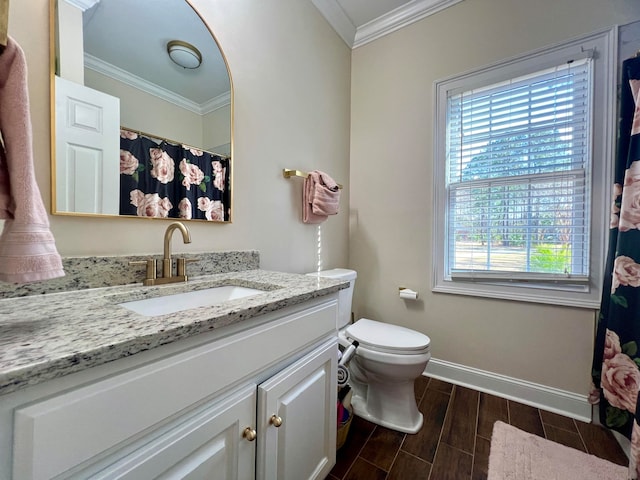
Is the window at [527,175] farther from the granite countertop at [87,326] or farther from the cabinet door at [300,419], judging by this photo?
the granite countertop at [87,326]

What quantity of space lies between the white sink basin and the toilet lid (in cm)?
71

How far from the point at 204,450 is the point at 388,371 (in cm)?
98

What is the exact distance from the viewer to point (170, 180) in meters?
1.09

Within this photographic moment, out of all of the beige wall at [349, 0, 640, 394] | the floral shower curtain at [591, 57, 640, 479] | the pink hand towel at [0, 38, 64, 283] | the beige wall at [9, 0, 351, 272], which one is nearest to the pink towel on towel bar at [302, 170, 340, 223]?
the beige wall at [9, 0, 351, 272]

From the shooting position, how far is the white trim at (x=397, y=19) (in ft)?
5.90

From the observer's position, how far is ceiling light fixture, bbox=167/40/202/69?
3.57ft

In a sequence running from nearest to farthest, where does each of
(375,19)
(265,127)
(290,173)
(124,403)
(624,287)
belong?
(124,403), (624,287), (265,127), (290,173), (375,19)

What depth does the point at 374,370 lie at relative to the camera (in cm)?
135

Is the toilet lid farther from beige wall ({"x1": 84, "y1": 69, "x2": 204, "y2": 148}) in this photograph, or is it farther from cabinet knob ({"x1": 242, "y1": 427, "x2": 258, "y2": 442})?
beige wall ({"x1": 84, "y1": 69, "x2": 204, "y2": 148})

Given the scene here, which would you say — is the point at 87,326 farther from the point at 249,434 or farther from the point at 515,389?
the point at 515,389

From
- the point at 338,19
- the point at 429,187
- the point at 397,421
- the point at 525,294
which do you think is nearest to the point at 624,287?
the point at 525,294

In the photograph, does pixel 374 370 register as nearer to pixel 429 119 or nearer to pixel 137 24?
pixel 429 119

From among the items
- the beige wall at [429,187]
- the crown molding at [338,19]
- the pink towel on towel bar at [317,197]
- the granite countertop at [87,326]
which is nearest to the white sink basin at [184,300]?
the granite countertop at [87,326]

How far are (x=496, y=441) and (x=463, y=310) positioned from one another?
2.34 ft
